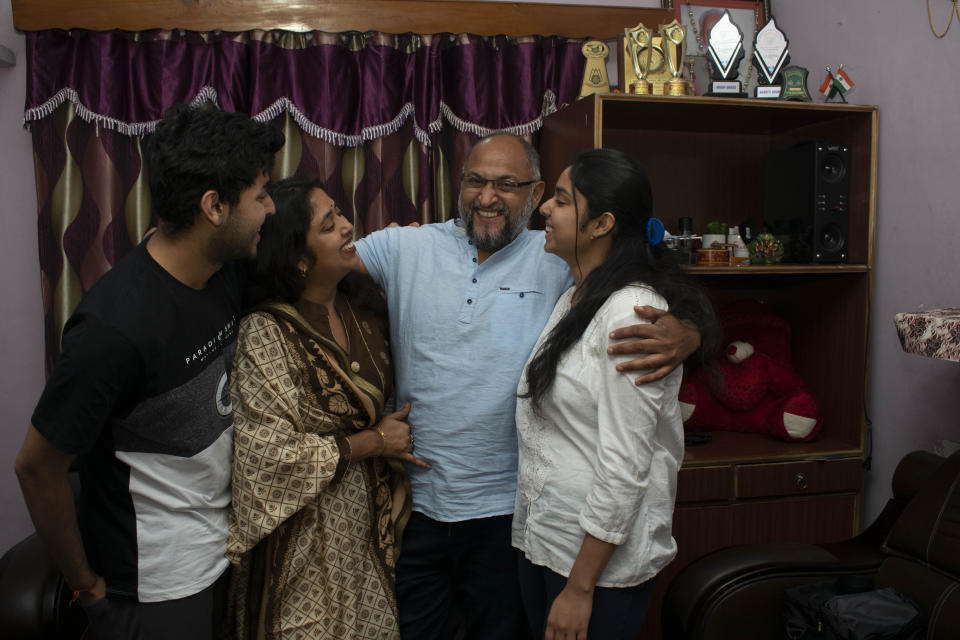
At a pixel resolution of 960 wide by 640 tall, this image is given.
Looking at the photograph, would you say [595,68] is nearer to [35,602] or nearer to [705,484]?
[705,484]

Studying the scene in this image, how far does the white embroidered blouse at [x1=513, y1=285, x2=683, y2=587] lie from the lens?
1.19 meters

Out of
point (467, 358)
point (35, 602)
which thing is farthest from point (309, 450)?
point (35, 602)

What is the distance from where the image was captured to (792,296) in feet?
8.38

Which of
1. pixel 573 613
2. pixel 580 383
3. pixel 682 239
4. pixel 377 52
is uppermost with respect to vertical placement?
pixel 377 52

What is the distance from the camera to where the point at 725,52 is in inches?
87.6

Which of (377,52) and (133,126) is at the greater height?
(377,52)

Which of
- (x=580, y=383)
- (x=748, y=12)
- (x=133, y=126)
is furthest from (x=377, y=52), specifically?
(x=580, y=383)

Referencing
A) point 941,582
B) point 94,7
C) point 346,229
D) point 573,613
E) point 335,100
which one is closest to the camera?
point 573,613

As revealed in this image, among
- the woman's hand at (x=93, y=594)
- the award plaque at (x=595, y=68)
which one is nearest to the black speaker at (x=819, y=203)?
the award plaque at (x=595, y=68)

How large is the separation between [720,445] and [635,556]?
1153 millimetres

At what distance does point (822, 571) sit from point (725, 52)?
1.59 m

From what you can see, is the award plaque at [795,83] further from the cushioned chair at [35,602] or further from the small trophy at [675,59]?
the cushioned chair at [35,602]

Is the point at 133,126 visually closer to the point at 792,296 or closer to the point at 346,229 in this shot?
the point at 346,229

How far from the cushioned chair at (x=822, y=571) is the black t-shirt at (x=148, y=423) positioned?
1.13 m
